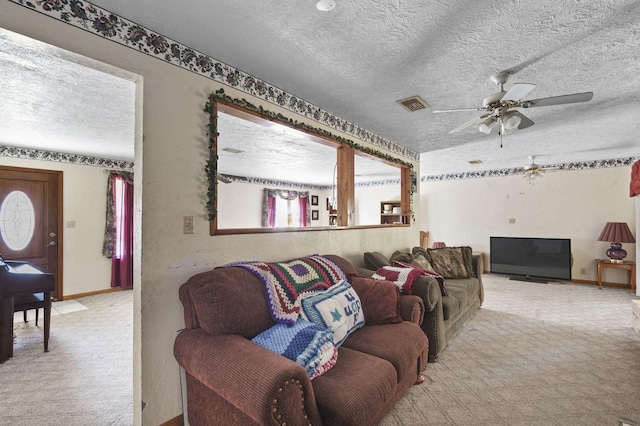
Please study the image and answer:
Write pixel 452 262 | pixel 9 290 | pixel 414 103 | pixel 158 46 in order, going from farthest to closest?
pixel 452 262, pixel 414 103, pixel 9 290, pixel 158 46

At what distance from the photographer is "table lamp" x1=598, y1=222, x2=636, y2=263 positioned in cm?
520

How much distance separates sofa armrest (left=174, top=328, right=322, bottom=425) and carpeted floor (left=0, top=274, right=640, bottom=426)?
0.96 m

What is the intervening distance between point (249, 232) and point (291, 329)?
2.98 ft

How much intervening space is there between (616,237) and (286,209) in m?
7.01

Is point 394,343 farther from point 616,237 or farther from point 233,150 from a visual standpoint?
point 616,237

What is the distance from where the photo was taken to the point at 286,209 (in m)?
8.61

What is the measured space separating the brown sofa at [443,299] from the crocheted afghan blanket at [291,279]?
0.68 metres

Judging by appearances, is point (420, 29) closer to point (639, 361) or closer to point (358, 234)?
point (358, 234)

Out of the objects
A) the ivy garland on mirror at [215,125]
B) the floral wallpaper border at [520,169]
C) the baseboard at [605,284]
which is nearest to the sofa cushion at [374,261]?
the ivy garland on mirror at [215,125]

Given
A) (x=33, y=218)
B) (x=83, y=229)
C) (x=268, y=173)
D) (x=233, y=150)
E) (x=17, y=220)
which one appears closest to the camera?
(x=17, y=220)

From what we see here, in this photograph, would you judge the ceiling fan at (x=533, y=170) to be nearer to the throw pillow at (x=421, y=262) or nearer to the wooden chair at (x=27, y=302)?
the throw pillow at (x=421, y=262)

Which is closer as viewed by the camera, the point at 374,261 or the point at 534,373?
the point at 534,373

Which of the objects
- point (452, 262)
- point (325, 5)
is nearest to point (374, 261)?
point (452, 262)

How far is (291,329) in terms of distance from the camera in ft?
5.56
